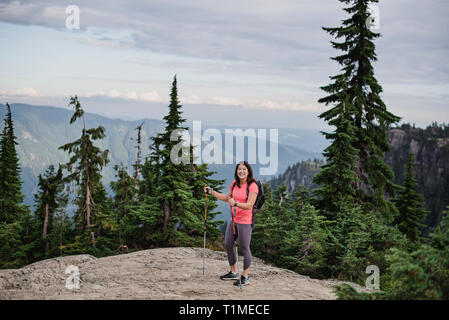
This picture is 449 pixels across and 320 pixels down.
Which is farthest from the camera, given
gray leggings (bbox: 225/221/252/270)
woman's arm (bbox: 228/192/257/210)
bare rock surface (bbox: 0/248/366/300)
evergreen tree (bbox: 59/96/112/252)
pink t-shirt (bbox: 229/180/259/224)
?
evergreen tree (bbox: 59/96/112/252)

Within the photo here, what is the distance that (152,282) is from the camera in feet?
27.1

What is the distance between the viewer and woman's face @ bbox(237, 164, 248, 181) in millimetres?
7391

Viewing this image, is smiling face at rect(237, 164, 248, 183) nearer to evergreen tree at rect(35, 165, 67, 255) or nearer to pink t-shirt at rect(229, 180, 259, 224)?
pink t-shirt at rect(229, 180, 259, 224)

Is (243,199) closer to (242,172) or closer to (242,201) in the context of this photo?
(242,201)
